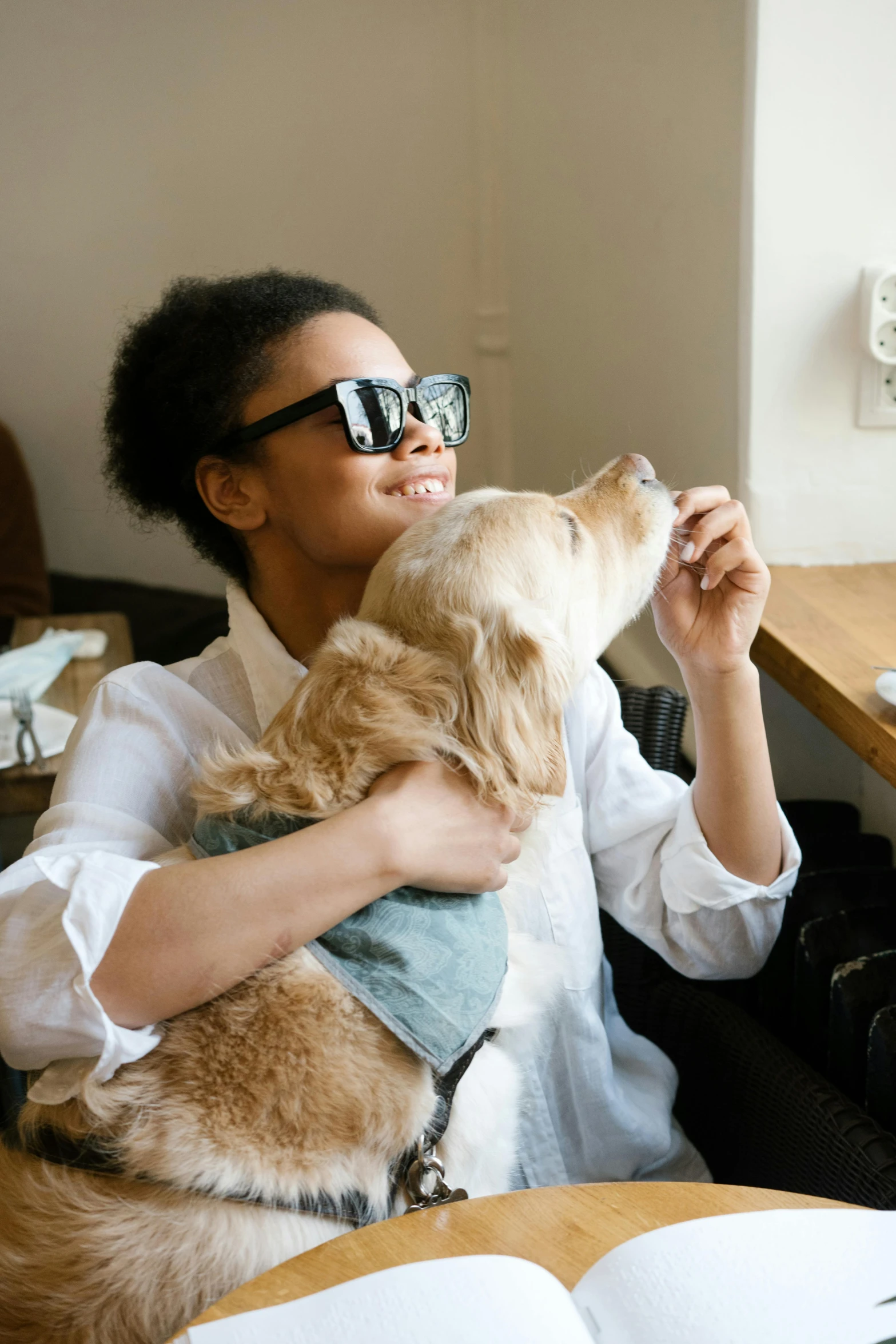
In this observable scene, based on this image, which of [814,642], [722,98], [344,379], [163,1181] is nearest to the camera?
[163,1181]

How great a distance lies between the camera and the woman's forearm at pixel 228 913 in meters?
0.74

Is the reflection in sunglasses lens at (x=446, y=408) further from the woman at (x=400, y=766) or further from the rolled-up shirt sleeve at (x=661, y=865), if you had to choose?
the rolled-up shirt sleeve at (x=661, y=865)

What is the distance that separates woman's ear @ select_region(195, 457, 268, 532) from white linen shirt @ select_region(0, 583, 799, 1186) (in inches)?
3.5

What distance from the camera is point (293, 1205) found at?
29.4 inches

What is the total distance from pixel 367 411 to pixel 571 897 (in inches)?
22.0

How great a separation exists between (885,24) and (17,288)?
Result: 118 inches

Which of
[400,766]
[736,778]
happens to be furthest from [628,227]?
[400,766]

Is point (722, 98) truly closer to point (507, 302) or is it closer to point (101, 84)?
point (507, 302)

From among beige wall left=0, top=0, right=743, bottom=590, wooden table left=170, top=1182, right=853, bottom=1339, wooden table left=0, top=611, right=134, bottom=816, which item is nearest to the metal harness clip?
wooden table left=170, top=1182, right=853, bottom=1339

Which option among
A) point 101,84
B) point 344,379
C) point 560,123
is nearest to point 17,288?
point 101,84

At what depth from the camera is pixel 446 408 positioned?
1.12 metres

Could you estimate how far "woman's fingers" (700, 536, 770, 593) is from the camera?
3.39 ft

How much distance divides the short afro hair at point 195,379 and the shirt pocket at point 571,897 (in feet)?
1.57

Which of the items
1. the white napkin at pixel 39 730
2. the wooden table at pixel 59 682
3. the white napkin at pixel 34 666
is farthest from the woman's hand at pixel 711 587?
the white napkin at pixel 34 666
